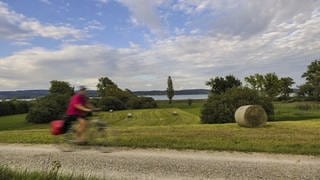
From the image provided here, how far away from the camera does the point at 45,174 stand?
809 centimetres

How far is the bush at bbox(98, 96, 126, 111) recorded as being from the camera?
104 m

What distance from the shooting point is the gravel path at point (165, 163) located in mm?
10969

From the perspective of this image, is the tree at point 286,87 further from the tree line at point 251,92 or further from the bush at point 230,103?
the bush at point 230,103

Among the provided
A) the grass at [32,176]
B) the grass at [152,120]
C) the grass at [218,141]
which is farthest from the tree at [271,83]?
the grass at [32,176]

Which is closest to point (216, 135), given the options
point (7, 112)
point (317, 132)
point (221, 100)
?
point (317, 132)

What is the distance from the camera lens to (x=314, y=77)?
100 m

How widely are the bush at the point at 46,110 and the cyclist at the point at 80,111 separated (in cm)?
7064

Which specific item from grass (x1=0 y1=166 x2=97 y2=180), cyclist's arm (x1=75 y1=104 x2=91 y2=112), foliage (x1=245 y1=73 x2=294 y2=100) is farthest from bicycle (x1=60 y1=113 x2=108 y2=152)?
foliage (x1=245 y1=73 x2=294 y2=100)

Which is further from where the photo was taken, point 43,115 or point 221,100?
point 43,115

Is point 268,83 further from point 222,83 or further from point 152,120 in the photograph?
point 152,120

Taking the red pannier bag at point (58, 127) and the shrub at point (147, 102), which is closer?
the red pannier bag at point (58, 127)

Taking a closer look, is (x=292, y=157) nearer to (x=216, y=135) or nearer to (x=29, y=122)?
(x=216, y=135)

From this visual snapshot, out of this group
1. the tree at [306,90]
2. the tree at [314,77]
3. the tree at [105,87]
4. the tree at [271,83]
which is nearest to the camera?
the tree at [314,77]

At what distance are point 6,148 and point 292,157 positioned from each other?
352 inches
